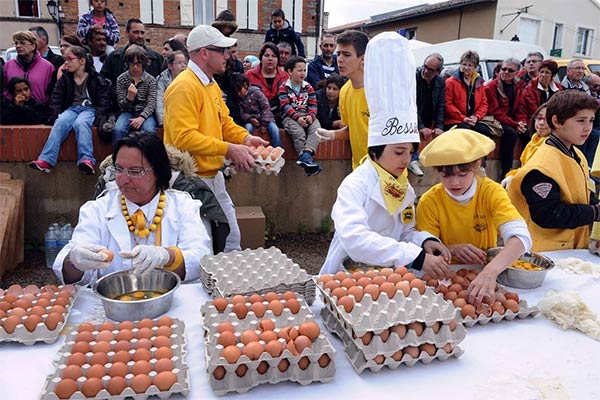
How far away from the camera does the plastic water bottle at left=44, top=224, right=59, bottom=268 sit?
13.3 ft

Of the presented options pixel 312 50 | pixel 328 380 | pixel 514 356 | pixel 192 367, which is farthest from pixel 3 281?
pixel 312 50

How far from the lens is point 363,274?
165 cm

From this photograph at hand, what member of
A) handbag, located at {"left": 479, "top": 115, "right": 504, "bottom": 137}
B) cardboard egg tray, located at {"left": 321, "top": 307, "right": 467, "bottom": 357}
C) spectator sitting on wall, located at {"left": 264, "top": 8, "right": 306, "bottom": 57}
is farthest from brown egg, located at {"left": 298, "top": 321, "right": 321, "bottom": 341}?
spectator sitting on wall, located at {"left": 264, "top": 8, "right": 306, "bottom": 57}

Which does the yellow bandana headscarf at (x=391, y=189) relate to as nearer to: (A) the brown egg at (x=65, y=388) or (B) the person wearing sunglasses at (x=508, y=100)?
(A) the brown egg at (x=65, y=388)

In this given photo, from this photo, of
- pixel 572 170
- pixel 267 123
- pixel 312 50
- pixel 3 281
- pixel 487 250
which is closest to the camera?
pixel 487 250

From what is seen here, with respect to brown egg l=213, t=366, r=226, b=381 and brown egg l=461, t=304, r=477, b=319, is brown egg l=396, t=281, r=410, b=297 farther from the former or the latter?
brown egg l=213, t=366, r=226, b=381

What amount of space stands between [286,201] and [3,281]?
272 centimetres

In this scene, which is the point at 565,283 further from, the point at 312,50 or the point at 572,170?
the point at 312,50

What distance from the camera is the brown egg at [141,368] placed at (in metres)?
1.19


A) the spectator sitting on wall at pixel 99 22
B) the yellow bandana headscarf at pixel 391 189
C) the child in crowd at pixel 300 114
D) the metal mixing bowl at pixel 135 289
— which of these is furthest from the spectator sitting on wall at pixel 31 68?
the yellow bandana headscarf at pixel 391 189

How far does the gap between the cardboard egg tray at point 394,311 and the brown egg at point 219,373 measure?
379mm

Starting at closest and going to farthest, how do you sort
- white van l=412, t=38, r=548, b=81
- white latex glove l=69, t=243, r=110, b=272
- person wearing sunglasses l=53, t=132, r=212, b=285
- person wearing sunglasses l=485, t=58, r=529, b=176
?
white latex glove l=69, t=243, r=110, b=272, person wearing sunglasses l=53, t=132, r=212, b=285, person wearing sunglasses l=485, t=58, r=529, b=176, white van l=412, t=38, r=548, b=81

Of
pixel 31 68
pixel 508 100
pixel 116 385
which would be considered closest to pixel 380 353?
pixel 116 385

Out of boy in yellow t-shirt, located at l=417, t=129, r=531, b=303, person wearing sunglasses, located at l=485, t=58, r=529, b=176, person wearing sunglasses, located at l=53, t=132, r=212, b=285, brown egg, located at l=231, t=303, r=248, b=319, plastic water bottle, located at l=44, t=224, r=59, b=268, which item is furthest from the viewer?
person wearing sunglasses, located at l=485, t=58, r=529, b=176
